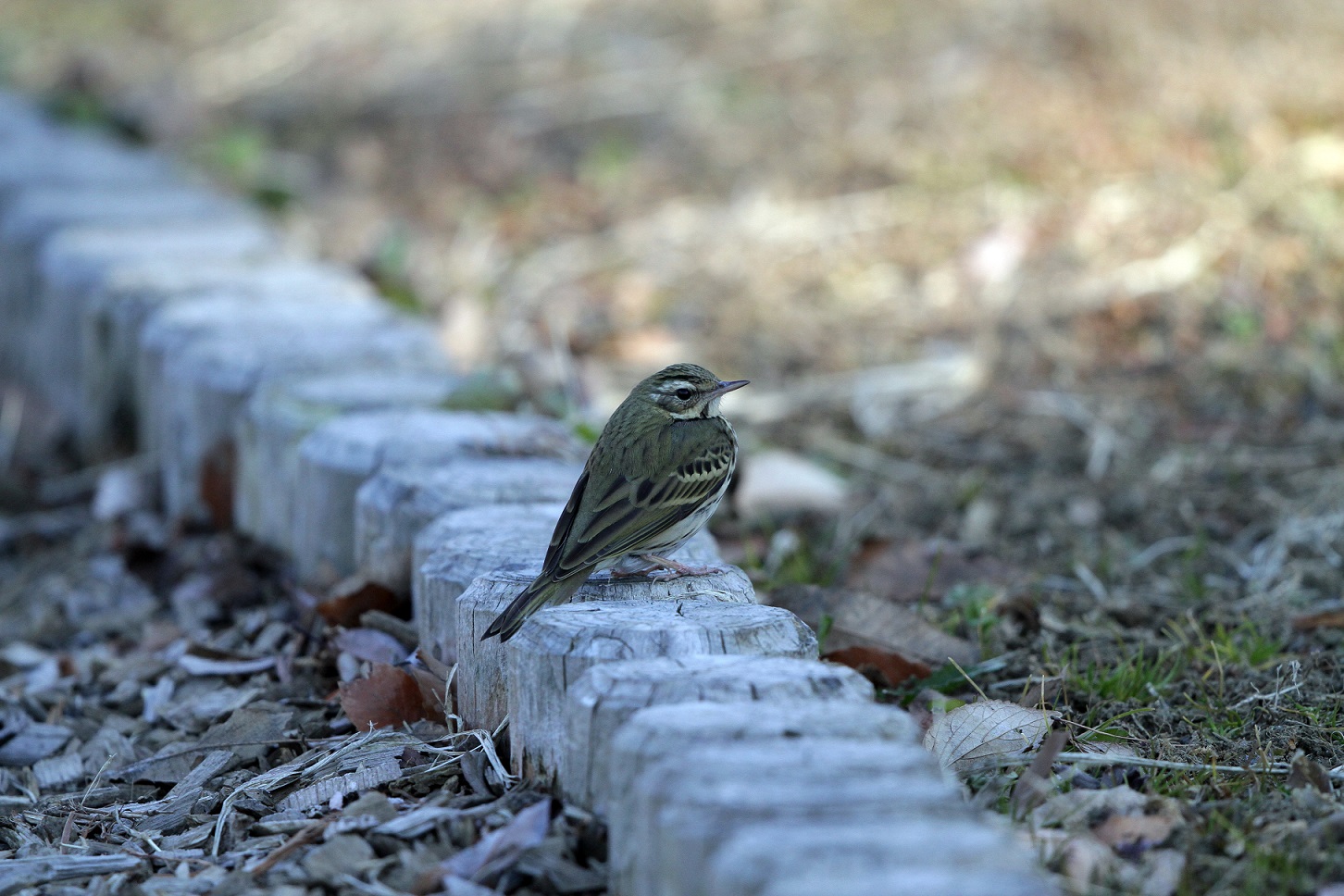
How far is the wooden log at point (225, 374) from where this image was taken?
6266 mm

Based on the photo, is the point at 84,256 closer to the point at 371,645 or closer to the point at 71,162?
the point at 71,162

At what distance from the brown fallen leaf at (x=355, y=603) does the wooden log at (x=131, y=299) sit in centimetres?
275

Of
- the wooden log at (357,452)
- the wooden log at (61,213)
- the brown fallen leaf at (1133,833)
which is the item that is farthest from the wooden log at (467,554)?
the wooden log at (61,213)

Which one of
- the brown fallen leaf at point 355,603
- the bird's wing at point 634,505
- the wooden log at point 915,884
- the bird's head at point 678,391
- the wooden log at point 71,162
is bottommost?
the wooden log at point 915,884

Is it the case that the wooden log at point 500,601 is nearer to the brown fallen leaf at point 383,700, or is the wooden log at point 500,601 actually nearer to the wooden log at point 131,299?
the brown fallen leaf at point 383,700

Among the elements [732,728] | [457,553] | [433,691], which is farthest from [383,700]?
[732,728]

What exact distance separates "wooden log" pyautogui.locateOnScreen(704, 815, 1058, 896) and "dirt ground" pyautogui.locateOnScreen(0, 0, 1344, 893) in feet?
1.93

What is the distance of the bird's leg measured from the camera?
3.99 meters

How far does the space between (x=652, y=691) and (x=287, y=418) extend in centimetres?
289

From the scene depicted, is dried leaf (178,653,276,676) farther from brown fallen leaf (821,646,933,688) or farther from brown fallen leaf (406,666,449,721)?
brown fallen leaf (821,646,933,688)

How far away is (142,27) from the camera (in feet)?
48.2

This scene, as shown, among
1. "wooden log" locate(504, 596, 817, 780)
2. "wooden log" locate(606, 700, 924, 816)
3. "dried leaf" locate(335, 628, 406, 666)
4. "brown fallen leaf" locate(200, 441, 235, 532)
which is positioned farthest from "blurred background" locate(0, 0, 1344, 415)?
"wooden log" locate(606, 700, 924, 816)

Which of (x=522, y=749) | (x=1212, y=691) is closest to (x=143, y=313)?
(x=522, y=749)

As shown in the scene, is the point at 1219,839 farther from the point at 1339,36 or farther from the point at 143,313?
the point at 1339,36
